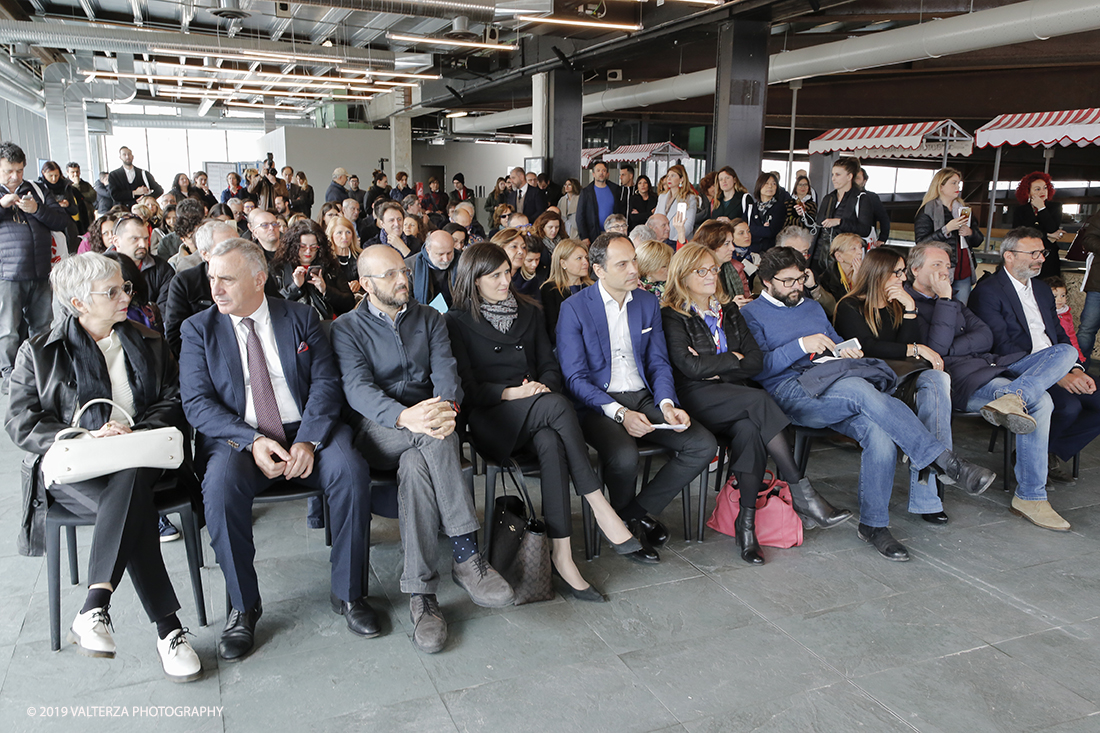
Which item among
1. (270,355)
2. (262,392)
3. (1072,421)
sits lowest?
(1072,421)

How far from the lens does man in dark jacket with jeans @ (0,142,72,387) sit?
4.97 m

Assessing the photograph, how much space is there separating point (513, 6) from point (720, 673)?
7775 millimetres

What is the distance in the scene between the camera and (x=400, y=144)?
20578 millimetres

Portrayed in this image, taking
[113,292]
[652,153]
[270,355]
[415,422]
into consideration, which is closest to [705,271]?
[415,422]

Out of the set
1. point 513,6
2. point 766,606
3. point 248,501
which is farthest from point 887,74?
point 248,501

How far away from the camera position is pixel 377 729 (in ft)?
6.54

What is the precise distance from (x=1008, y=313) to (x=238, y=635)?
3.94 metres

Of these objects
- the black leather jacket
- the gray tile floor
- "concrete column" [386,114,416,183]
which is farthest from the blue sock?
"concrete column" [386,114,416,183]

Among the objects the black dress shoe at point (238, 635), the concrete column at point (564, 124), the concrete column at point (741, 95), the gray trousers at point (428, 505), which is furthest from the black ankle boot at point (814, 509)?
the concrete column at point (564, 124)

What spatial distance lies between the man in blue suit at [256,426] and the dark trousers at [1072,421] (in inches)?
136

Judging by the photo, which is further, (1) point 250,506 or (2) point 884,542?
(2) point 884,542

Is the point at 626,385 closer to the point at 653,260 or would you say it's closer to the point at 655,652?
the point at 653,260

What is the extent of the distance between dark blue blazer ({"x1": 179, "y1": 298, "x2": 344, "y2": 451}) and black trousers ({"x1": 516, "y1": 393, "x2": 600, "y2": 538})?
720 millimetres

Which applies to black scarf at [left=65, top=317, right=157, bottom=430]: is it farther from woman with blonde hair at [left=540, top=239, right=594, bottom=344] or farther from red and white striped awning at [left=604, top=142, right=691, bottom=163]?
red and white striped awning at [left=604, top=142, right=691, bottom=163]
